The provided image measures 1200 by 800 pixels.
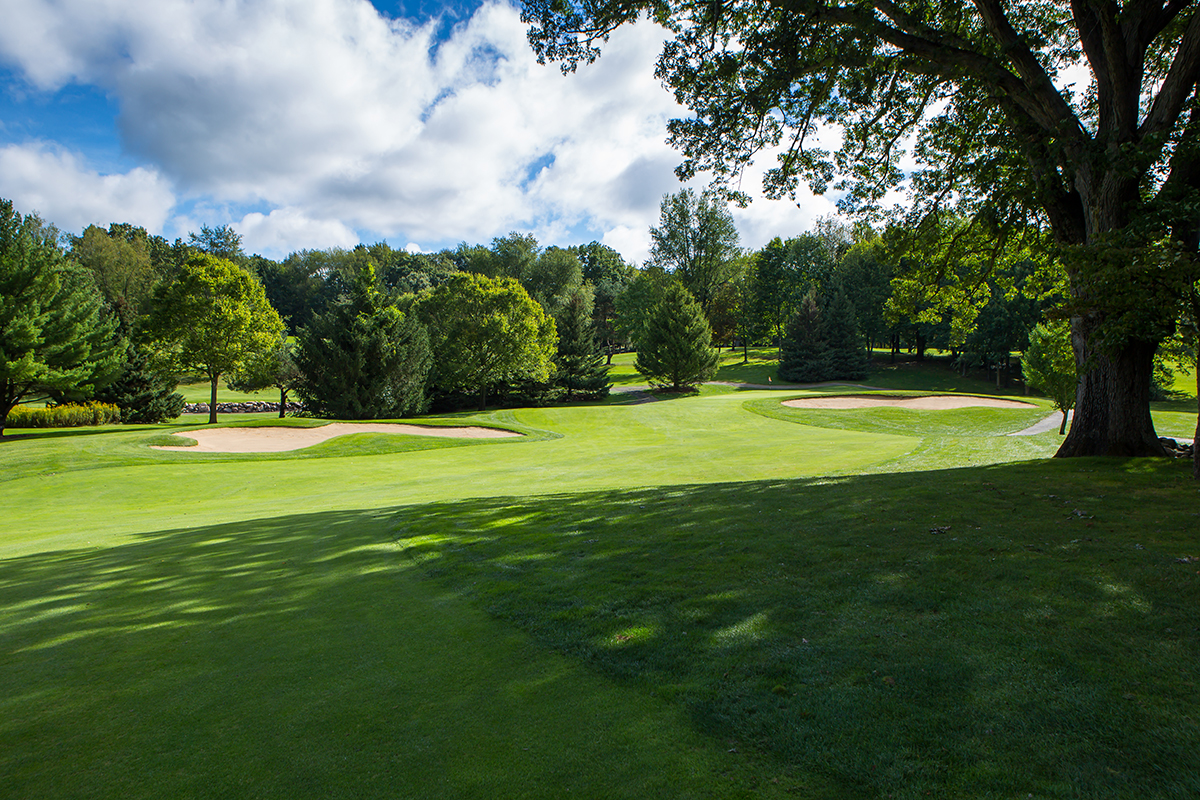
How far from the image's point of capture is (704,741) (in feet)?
9.59

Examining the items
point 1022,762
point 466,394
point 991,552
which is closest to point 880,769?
point 1022,762

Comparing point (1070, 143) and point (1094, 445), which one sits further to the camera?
point (1094, 445)

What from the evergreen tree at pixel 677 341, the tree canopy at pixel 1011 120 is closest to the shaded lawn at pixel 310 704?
the tree canopy at pixel 1011 120

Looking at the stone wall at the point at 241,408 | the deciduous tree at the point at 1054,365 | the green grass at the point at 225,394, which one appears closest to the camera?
the deciduous tree at the point at 1054,365

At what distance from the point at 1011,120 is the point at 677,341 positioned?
112 ft

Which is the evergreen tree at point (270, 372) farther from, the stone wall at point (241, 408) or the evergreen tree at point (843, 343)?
the evergreen tree at point (843, 343)

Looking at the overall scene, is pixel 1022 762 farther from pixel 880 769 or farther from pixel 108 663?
pixel 108 663

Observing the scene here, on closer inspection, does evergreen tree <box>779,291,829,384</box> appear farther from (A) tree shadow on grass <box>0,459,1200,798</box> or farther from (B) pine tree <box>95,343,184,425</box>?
(B) pine tree <box>95,343,184,425</box>

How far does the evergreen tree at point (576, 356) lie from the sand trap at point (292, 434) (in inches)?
648

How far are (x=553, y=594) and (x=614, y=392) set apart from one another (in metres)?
44.1

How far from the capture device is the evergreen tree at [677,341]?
4481 cm

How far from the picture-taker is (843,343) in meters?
51.9

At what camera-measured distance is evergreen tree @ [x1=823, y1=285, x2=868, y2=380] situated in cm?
5134

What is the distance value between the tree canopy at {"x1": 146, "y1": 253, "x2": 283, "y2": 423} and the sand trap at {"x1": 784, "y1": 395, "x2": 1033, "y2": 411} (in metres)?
29.7
